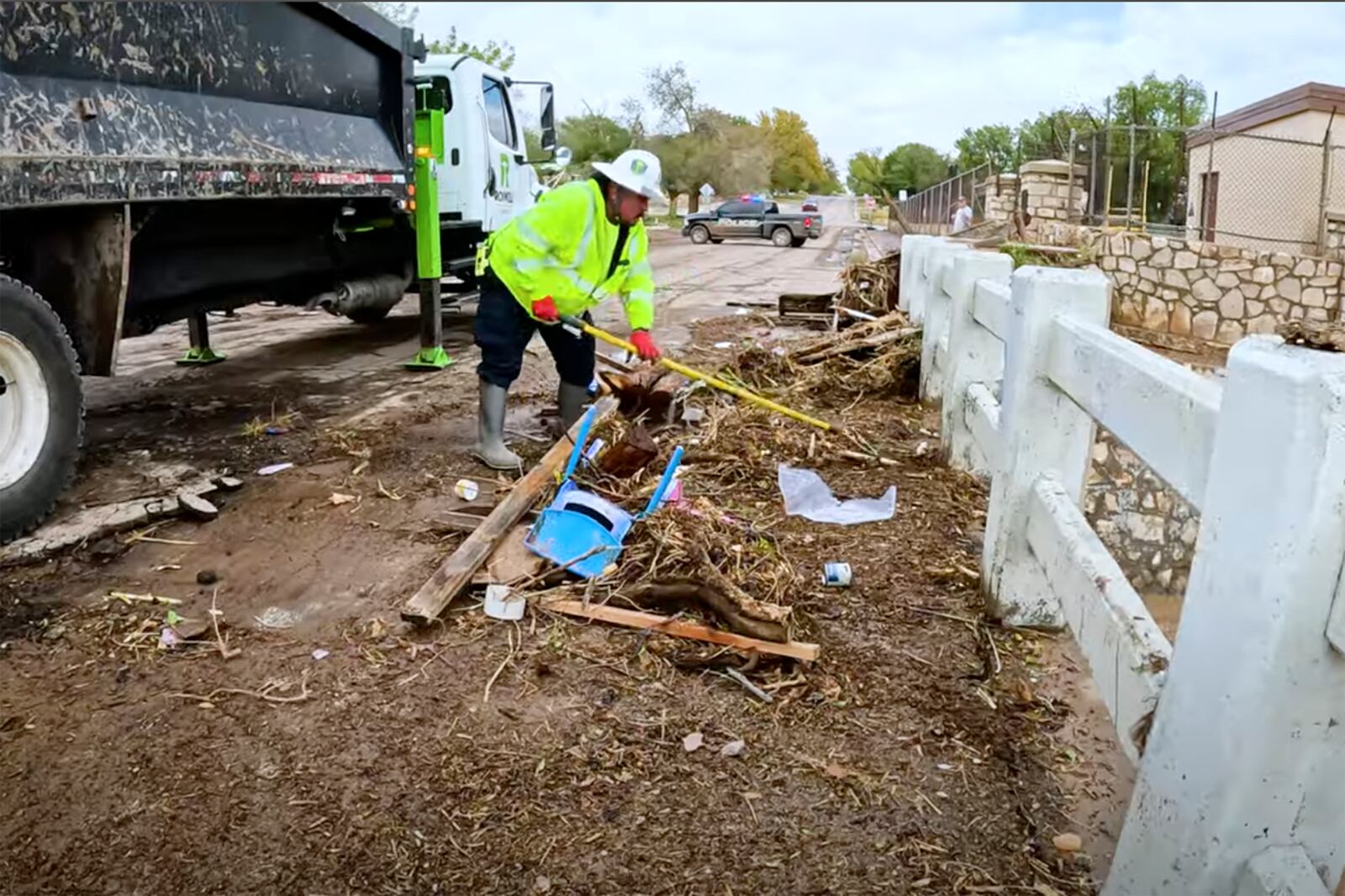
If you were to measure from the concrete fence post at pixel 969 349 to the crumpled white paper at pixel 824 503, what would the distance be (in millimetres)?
397

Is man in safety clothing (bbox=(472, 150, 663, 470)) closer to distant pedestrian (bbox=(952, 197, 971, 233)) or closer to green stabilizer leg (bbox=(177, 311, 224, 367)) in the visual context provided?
green stabilizer leg (bbox=(177, 311, 224, 367))

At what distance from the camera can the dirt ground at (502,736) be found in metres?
2.30

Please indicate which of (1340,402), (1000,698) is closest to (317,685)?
(1000,698)

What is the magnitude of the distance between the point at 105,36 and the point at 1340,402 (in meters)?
5.01

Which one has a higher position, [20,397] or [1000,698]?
[20,397]

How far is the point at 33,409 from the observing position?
4.34m

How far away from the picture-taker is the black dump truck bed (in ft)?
13.7

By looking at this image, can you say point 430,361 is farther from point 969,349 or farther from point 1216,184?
point 1216,184

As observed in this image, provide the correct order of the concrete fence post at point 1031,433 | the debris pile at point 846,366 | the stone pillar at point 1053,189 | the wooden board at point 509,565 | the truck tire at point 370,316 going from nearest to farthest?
the concrete fence post at point 1031,433, the wooden board at point 509,565, the debris pile at point 846,366, the truck tire at point 370,316, the stone pillar at point 1053,189

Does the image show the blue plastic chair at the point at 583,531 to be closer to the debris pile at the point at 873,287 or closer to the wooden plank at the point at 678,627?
the wooden plank at the point at 678,627

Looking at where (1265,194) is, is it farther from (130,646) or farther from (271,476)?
(130,646)

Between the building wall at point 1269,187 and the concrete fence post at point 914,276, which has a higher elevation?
the building wall at point 1269,187

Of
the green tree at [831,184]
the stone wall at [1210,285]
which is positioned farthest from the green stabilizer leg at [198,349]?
the green tree at [831,184]

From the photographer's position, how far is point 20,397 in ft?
14.1
